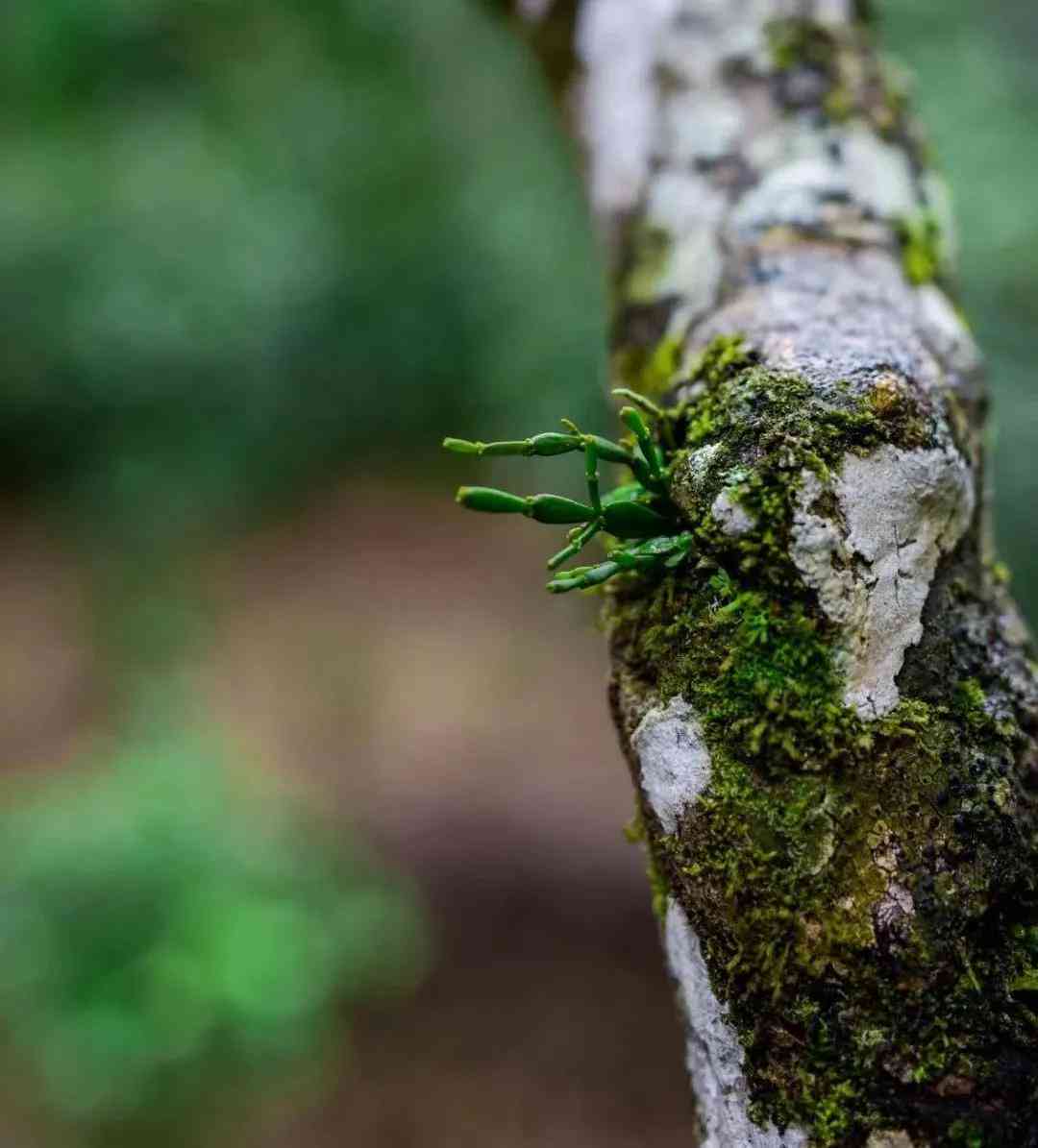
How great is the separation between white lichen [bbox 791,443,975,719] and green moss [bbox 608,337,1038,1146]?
0.04 ft

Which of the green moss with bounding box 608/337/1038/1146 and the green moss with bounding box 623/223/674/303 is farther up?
the green moss with bounding box 623/223/674/303

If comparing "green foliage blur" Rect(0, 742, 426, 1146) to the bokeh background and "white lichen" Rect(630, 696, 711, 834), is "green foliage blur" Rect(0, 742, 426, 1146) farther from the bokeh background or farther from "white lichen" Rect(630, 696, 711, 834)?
"white lichen" Rect(630, 696, 711, 834)

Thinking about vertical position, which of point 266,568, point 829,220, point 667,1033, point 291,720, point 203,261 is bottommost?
point 667,1033

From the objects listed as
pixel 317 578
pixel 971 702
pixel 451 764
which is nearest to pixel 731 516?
pixel 971 702

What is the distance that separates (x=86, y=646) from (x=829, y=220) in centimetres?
471

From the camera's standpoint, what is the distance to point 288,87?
5.69 metres

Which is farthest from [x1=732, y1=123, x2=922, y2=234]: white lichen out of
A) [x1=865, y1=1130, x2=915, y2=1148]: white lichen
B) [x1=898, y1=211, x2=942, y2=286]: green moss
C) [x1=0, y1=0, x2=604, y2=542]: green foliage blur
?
[x1=0, y1=0, x2=604, y2=542]: green foliage blur

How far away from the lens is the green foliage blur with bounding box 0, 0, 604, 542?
17.8 feet

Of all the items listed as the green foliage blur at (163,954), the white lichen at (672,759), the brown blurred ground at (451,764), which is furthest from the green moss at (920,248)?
the brown blurred ground at (451,764)

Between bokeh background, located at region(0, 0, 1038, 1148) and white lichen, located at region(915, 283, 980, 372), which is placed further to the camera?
bokeh background, located at region(0, 0, 1038, 1148)

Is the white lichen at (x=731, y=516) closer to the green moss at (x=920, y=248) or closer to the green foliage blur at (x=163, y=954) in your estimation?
the green moss at (x=920, y=248)

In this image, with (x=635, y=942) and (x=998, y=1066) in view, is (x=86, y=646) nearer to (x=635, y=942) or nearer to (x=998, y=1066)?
(x=635, y=942)

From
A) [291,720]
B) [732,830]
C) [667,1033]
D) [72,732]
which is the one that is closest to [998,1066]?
[732,830]

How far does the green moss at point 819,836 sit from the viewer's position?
65cm
